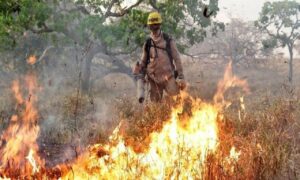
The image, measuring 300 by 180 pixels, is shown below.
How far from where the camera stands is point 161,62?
23.4ft

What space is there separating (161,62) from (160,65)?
5 centimetres

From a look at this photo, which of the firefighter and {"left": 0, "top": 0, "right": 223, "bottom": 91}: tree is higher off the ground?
{"left": 0, "top": 0, "right": 223, "bottom": 91}: tree

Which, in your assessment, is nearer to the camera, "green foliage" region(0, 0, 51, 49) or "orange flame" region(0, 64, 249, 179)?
"orange flame" region(0, 64, 249, 179)

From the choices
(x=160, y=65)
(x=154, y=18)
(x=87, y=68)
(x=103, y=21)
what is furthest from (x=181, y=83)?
(x=87, y=68)

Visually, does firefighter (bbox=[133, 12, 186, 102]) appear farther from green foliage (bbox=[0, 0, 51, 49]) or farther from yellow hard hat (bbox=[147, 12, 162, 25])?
green foliage (bbox=[0, 0, 51, 49])

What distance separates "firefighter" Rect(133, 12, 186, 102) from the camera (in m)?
7.00

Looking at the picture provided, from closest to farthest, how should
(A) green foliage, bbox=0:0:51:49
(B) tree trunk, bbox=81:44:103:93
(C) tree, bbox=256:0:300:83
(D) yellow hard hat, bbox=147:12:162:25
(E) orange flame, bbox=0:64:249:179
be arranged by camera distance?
(E) orange flame, bbox=0:64:249:179 < (D) yellow hard hat, bbox=147:12:162:25 < (A) green foliage, bbox=0:0:51:49 < (B) tree trunk, bbox=81:44:103:93 < (C) tree, bbox=256:0:300:83

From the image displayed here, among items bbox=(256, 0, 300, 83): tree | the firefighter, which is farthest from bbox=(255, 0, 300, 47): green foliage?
the firefighter

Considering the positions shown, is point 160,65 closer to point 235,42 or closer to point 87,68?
point 87,68

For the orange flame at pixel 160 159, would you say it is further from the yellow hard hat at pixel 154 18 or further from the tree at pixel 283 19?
the tree at pixel 283 19

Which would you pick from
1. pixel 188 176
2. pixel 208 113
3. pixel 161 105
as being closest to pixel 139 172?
pixel 188 176

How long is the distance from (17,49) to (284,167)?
14258 millimetres

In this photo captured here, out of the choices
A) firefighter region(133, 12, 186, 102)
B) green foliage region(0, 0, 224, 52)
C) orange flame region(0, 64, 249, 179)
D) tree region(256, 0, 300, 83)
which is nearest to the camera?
orange flame region(0, 64, 249, 179)

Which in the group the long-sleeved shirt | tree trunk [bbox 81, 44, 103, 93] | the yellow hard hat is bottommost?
tree trunk [bbox 81, 44, 103, 93]
